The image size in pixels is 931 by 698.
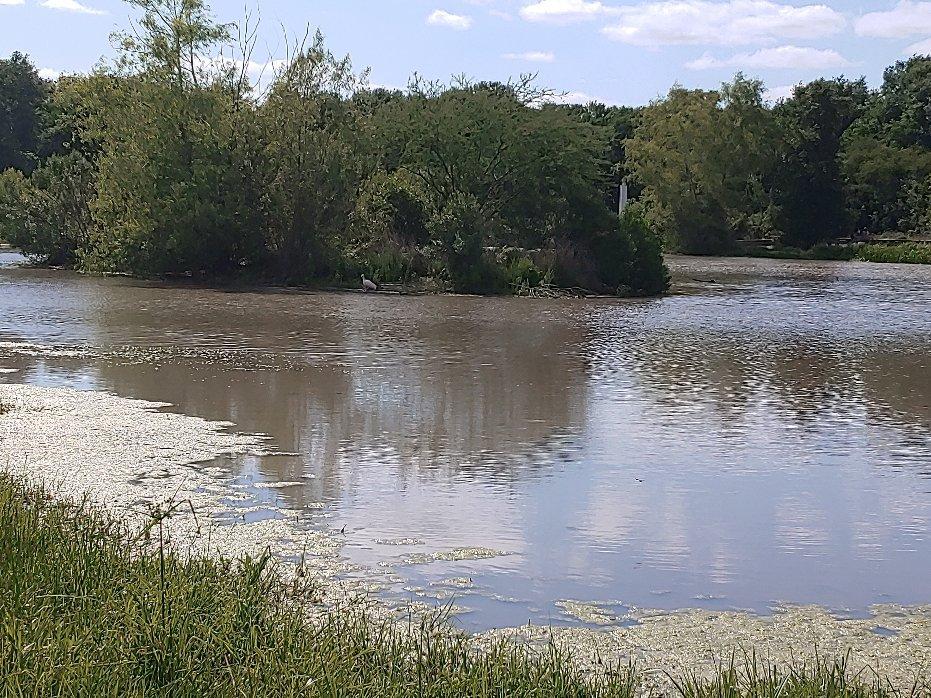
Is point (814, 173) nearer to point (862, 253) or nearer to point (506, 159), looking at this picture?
point (862, 253)

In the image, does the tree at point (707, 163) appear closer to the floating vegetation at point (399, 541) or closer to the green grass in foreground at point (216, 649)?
the floating vegetation at point (399, 541)

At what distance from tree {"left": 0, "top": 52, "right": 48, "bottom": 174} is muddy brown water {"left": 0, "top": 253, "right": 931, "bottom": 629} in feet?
196

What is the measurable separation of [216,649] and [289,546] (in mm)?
2584

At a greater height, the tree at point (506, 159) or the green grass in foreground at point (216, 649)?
the tree at point (506, 159)

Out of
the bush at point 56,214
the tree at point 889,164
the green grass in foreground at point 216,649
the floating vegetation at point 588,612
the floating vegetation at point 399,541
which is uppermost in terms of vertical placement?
the tree at point 889,164

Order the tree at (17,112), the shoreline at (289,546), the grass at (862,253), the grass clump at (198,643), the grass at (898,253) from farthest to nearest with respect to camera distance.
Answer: the tree at (17,112) → the grass at (862,253) → the grass at (898,253) → the shoreline at (289,546) → the grass clump at (198,643)

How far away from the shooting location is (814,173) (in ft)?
229

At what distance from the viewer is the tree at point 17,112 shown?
80562 millimetres

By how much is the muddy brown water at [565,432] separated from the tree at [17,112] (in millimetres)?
59818

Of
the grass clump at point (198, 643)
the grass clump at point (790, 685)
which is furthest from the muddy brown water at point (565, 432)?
the grass clump at point (790, 685)

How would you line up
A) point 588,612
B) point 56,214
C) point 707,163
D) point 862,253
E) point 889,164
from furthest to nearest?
point 889,164 → point 707,163 → point 862,253 → point 56,214 → point 588,612

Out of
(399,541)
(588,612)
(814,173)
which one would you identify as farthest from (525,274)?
(814,173)

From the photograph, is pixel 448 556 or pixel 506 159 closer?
pixel 448 556

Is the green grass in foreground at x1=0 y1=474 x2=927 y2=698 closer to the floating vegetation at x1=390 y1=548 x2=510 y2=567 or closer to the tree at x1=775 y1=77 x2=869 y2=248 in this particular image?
the floating vegetation at x1=390 y1=548 x2=510 y2=567
